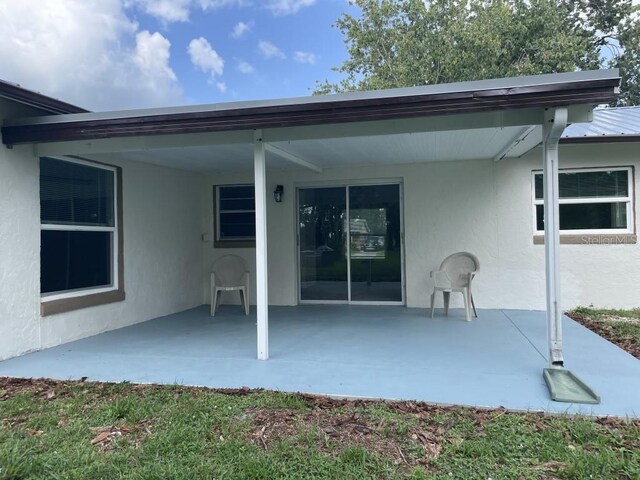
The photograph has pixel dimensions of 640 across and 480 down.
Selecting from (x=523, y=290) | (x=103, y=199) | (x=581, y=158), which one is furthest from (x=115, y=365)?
(x=581, y=158)

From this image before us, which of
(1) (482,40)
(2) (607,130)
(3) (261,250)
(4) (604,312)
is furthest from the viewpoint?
(1) (482,40)

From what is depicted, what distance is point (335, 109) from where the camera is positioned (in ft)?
14.2

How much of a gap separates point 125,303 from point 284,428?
15.0ft

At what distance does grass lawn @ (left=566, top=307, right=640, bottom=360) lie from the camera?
5.48 meters

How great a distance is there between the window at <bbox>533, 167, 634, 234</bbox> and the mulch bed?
142cm

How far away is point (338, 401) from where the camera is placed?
12.1ft

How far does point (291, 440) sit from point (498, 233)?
5.90m

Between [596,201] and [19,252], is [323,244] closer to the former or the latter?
[596,201]

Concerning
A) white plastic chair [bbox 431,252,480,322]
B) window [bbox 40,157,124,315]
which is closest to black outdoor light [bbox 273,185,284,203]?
window [bbox 40,157,124,315]

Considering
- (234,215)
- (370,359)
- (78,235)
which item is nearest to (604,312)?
(370,359)

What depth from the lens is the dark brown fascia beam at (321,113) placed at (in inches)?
152

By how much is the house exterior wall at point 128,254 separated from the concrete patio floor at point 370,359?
0.25 m

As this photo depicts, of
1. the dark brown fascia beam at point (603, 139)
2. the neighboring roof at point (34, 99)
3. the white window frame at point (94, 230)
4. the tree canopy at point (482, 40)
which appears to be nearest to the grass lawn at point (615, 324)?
the dark brown fascia beam at point (603, 139)

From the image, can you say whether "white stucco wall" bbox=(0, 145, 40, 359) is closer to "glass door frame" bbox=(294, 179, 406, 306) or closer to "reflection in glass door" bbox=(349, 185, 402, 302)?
"glass door frame" bbox=(294, 179, 406, 306)
